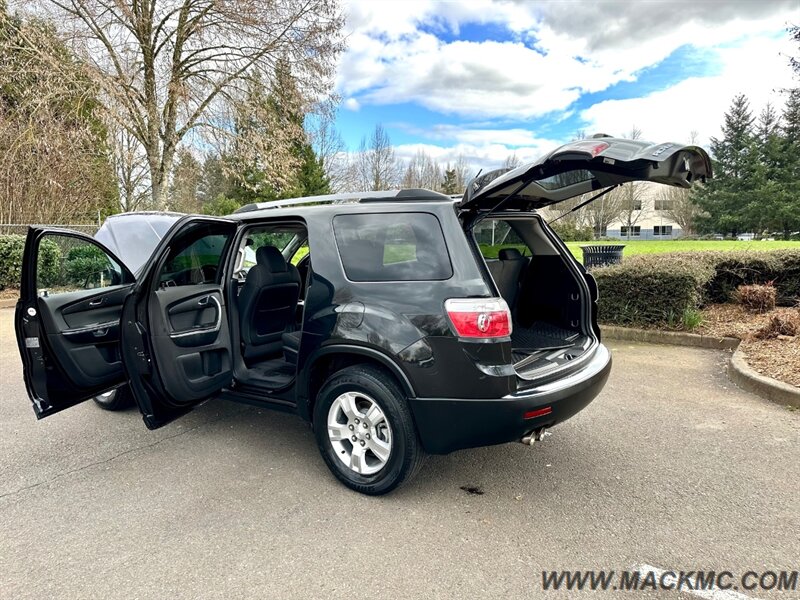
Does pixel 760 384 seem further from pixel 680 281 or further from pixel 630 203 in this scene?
pixel 630 203

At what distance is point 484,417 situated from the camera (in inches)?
108

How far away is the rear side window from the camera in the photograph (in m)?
2.95

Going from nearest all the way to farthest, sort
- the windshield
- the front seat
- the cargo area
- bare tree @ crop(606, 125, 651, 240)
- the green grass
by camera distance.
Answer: the cargo area
the green grass
the front seat
the windshield
bare tree @ crop(606, 125, 651, 240)

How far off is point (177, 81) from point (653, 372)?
47.7 ft

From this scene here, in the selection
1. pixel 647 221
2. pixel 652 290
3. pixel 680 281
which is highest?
pixel 647 221

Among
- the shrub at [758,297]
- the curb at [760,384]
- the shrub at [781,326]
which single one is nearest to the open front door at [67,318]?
the curb at [760,384]

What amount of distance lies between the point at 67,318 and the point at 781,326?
7223 millimetres

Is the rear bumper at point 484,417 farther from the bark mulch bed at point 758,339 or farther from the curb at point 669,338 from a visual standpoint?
the curb at point 669,338

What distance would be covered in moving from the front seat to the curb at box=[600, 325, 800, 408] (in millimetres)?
4456

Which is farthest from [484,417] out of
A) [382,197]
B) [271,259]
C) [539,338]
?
[271,259]

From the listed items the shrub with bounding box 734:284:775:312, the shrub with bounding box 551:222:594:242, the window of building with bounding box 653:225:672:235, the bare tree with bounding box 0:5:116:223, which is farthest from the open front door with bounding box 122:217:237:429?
the window of building with bounding box 653:225:672:235

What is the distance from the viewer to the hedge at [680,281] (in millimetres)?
6828

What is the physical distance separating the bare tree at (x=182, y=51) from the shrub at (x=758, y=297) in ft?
44.0

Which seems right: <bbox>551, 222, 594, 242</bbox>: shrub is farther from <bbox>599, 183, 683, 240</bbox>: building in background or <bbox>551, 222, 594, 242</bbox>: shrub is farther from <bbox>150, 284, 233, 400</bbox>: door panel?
<bbox>150, 284, 233, 400</bbox>: door panel
